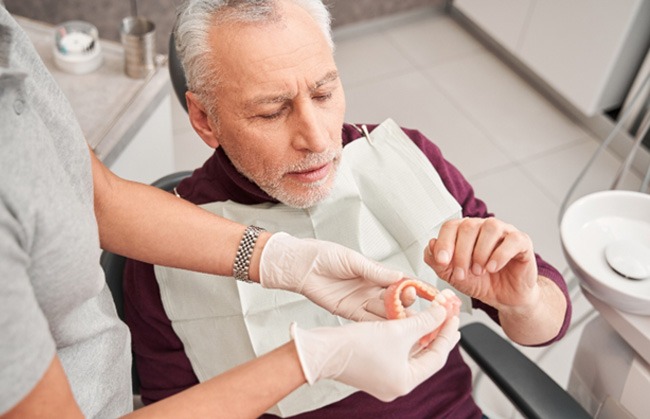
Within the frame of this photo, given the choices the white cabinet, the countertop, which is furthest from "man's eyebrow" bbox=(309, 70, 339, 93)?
the white cabinet

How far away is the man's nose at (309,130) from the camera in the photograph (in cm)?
120

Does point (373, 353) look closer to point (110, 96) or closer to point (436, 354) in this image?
point (436, 354)

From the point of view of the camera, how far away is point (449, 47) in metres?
3.37

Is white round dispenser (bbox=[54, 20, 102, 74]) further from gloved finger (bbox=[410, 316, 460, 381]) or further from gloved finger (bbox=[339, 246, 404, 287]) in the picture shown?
gloved finger (bbox=[410, 316, 460, 381])

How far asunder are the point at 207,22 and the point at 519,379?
2.73 ft

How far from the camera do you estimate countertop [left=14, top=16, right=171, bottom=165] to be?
1830mm

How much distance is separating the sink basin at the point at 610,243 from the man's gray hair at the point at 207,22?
1.88 feet

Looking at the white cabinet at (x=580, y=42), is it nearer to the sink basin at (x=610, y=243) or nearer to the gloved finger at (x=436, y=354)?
the sink basin at (x=610, y=243)

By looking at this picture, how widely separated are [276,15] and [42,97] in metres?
0.45

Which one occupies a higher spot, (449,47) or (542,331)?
(542,331)

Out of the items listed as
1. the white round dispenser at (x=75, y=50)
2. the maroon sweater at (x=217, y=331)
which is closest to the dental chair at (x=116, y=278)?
the maroon sweater at (x=217, y=331)

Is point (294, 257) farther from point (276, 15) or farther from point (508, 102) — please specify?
point (508, 102)

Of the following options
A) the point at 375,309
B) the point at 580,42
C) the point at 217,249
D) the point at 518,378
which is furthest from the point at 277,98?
the point at 580,42

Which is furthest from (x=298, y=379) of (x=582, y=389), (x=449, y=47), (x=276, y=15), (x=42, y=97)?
(x=449, y=47)
